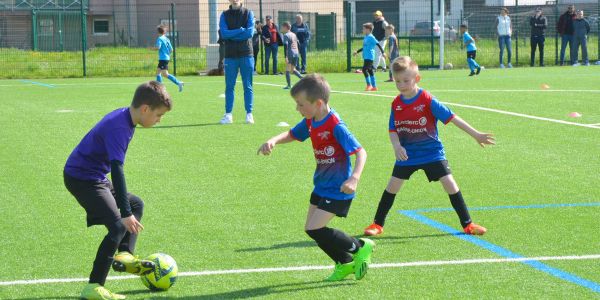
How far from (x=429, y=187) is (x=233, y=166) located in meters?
2.55

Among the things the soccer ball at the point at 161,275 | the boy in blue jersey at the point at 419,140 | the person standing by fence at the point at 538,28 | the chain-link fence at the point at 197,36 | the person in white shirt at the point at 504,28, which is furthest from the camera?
the chain-link fence at the point at 197,36

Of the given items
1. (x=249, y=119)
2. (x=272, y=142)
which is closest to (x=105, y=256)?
(x=272, y=142)

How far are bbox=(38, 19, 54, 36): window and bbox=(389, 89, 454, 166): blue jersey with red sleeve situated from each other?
45.7m

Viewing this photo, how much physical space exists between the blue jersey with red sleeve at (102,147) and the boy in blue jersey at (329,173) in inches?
35.5

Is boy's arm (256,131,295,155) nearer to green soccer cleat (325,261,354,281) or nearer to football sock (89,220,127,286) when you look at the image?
green soccer cleat (325,261,354,281)

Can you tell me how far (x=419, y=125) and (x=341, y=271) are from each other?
1760mm

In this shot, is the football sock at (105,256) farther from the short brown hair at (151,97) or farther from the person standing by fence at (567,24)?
the person standing by fence at (567,24)

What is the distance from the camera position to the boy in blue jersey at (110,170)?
207 inches

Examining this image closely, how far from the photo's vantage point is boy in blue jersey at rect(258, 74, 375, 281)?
5.62m

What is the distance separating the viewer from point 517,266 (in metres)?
6.02

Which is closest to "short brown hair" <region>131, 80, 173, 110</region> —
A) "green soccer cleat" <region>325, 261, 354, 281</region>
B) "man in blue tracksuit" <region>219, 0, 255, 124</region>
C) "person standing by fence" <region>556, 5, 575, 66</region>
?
"green soccer cleat" <region>325, 261, 354, 281</region>

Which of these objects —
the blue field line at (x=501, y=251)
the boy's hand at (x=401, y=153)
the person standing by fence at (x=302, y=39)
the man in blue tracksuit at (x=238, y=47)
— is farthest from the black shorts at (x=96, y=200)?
the person standing by fence at (x=302, y=39)

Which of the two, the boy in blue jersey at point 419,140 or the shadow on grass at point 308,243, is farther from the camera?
the boy in blue jersey at point 419,140

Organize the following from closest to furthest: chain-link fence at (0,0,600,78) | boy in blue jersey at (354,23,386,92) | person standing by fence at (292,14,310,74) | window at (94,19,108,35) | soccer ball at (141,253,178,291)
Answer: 1. soccer ball at (141,253,178,291)
2. boy in blue jersey at (354,23,386,92)
3. person standing by fence at (292,14,310,74)
4. chain-link fence at (0,0,600,78)
5. window at (94,19,108,35)
